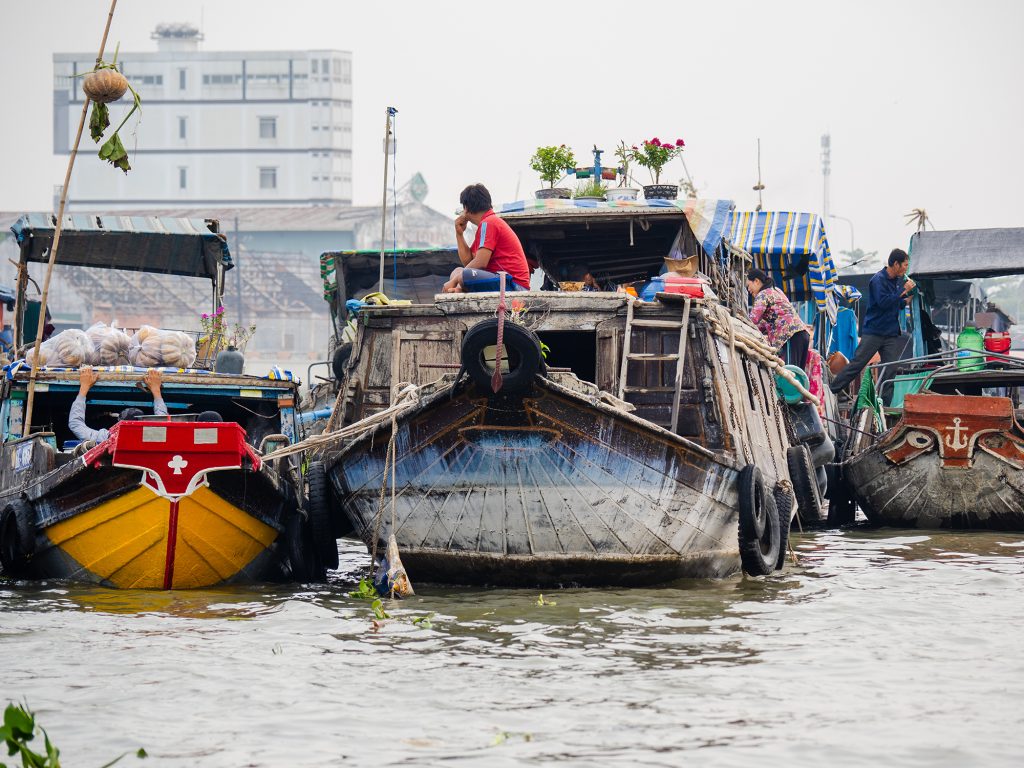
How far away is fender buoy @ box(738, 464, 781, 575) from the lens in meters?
8.44

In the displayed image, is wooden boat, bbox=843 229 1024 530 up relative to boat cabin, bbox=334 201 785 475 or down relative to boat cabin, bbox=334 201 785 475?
down

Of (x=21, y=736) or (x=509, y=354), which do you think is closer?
(x=21, y=736)

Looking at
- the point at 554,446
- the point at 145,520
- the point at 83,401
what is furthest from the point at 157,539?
the point at 554,446

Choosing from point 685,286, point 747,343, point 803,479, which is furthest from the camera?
point 803,479

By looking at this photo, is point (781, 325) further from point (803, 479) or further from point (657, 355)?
point (657, 355)

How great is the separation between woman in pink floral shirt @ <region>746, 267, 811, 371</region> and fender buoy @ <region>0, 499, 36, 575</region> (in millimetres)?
6984

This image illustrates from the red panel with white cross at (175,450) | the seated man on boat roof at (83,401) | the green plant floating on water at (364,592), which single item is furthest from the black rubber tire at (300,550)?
the seated man on boat roof at (83,401)

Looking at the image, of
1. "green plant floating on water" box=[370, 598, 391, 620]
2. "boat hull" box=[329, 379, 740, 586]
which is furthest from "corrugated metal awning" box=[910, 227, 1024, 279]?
"green plant floating on water" box=[370, 598, 391, 620]

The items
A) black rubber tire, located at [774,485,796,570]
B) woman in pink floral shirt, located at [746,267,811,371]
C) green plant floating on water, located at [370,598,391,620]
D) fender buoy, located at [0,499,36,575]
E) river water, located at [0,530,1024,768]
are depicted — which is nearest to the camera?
river water, located at [0,530,1024,768]

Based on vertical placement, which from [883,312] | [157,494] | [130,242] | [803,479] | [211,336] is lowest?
[803,479]

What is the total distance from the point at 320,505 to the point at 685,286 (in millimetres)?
2802

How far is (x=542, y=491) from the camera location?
7883mm

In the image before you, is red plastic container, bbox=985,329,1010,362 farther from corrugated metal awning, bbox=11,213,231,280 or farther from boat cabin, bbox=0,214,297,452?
corrugated metal awning, bbox=11,213,231,280

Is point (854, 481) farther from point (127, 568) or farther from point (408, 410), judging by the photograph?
point (127, 568)
